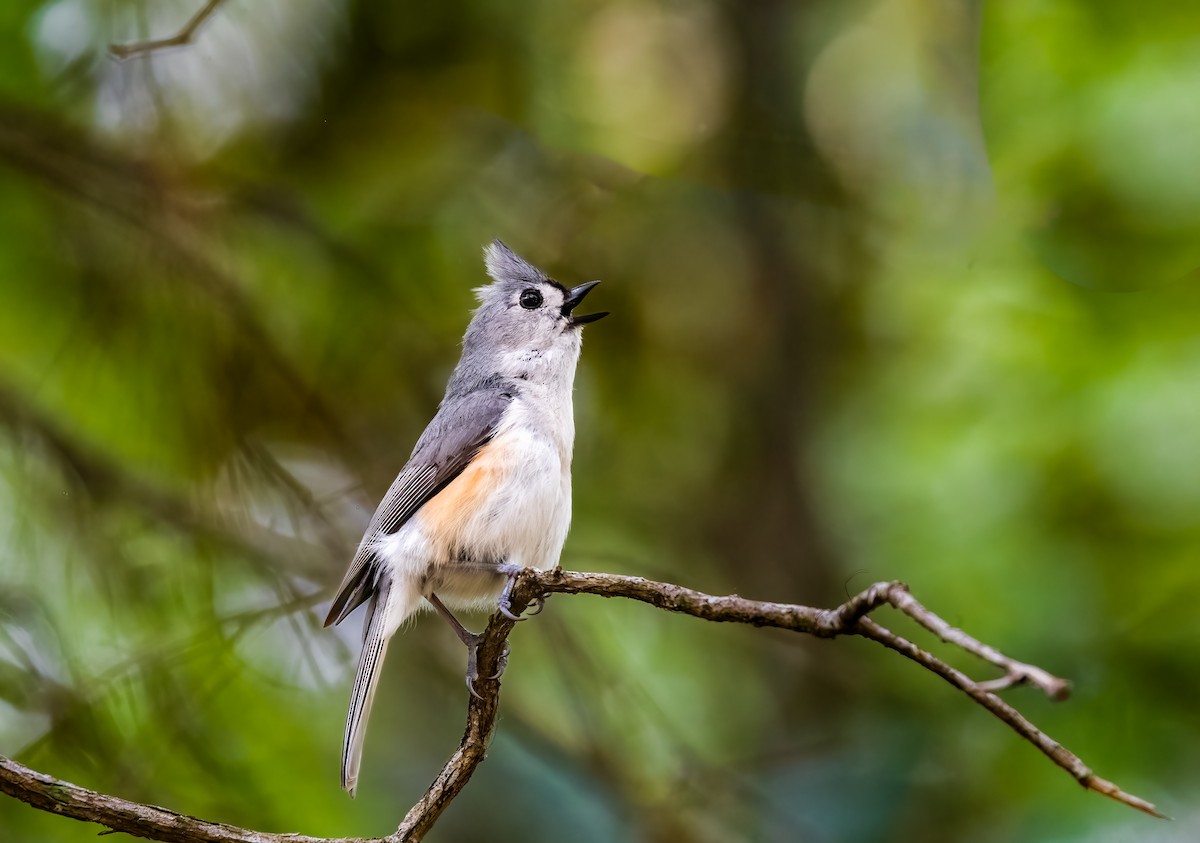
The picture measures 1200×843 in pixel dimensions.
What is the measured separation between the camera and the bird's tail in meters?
2.01

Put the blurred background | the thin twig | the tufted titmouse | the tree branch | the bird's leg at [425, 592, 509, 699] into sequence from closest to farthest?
the tree branch
the bird's leg at [425, 592, 509, 699]
the tufted titmouse
the blurred background
the thin twig

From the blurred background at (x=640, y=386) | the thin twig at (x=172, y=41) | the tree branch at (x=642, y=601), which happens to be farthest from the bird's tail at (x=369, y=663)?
the thin twig at (x=172, y=41)

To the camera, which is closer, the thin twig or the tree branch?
the tree branch

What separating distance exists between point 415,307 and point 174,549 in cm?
99

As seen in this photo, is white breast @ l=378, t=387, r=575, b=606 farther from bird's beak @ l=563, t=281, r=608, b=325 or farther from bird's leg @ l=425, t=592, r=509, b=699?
bird's beak @ l=563, t=281, r=608, b=325

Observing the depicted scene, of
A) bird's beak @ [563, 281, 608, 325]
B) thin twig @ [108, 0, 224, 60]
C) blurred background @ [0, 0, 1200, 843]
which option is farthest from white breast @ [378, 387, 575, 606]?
thin twig @ [108, 0, 224, 60]

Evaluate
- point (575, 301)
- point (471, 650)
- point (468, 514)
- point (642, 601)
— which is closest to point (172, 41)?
point (575, 301)

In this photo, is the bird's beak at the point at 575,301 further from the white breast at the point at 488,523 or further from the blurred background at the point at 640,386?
the blurred background at the point at 640,386

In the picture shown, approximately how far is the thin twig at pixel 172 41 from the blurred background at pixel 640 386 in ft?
0.17

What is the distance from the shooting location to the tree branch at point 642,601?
3.45 feet

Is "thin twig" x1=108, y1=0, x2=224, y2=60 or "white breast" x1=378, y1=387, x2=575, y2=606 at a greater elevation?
"thin twig" x1=108, y1=0, x2=224, y2=60

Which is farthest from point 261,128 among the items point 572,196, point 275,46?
point 572,196

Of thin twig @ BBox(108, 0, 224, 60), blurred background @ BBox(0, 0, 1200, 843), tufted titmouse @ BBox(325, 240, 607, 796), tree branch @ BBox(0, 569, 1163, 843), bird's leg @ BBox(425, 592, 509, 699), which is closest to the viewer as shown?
tree branch @ BBox(0, 569, 1163, 843)

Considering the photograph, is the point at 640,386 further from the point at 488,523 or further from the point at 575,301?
the point at 488,523
